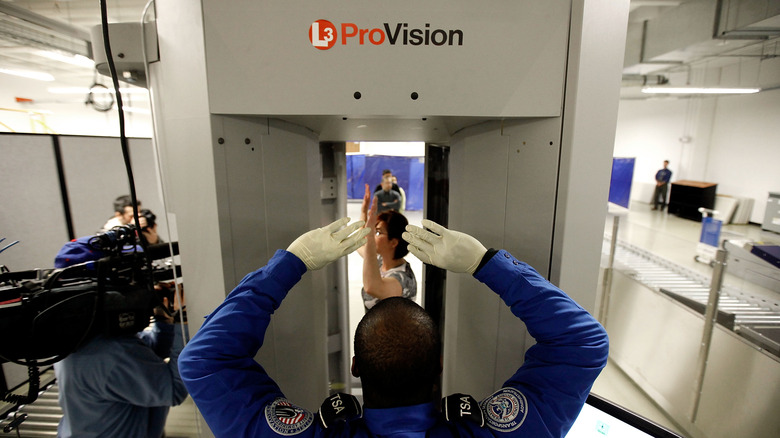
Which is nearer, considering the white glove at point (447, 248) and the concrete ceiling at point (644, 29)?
the white glove at point (447, 248)

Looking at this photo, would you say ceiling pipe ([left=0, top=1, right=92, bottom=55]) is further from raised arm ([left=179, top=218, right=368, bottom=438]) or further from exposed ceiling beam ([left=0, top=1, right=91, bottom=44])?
raised arm ([left=179, top=218, right=368, bottom=438])

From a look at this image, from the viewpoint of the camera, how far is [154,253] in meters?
1.41

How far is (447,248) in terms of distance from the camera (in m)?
0.91

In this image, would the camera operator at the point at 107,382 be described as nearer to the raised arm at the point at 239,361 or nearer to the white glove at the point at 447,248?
the raised arm at the point at 239,361

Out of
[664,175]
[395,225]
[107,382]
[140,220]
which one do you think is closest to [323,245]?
[395,225]

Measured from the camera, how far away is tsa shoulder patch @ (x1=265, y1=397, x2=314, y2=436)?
0.70 meters

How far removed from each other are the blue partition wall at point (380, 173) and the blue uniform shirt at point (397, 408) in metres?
7.31

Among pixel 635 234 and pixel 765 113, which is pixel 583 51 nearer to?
pixel 635 234

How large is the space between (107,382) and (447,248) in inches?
60.8

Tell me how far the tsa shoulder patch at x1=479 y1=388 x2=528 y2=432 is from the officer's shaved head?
0.44ft

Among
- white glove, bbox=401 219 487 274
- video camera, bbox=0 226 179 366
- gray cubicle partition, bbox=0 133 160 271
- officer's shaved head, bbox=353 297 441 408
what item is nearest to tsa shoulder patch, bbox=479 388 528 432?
officer's shaved head, bbox=353 297 441 408

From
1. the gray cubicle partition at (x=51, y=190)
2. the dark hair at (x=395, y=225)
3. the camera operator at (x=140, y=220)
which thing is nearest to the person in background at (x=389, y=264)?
the dark hair at (x=395, y=225)

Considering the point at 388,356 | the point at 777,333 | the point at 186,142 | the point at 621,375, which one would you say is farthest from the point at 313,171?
the point at 621,375

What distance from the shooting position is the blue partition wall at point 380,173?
831 centimetres
